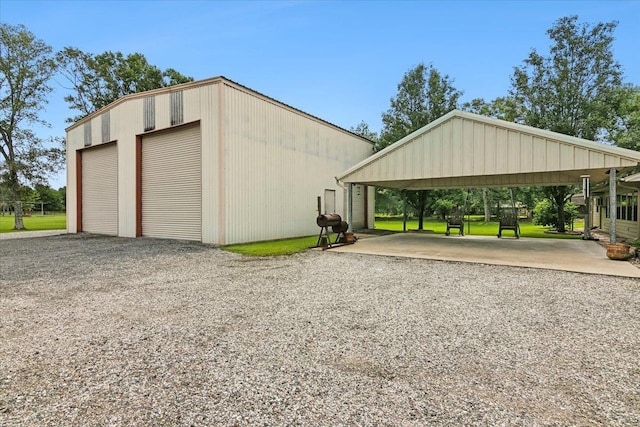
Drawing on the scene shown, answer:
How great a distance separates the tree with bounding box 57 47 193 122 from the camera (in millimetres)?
24016

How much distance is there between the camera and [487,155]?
27.9 feet

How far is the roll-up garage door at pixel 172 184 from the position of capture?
11.0 meters

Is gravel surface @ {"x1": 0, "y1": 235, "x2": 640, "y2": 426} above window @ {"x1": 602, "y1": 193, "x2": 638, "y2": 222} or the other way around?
the other way around

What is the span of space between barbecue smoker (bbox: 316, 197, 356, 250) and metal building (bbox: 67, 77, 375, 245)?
2.62 m

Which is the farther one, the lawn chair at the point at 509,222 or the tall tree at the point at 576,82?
the tall tree at the point at 576,82

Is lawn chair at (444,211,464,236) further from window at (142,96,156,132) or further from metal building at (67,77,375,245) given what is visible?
window at (142,96,156,132)

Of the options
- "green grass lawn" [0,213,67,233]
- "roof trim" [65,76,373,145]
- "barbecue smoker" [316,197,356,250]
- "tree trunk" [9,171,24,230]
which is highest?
"roof trim" [65,76,373,145]

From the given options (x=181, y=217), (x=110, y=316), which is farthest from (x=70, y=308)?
(x=181, y=217)

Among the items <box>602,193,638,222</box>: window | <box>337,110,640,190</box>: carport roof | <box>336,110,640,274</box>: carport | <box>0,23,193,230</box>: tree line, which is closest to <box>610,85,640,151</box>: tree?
<box>602,193,638,222</box>: window

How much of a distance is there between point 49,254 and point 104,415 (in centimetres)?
924

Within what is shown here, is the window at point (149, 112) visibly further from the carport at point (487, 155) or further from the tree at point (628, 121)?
the tree at point (628, 121)

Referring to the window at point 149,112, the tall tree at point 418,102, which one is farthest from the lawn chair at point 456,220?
the window at point 149,112

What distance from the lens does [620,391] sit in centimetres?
218

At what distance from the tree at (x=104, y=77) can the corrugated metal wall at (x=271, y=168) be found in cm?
1889
